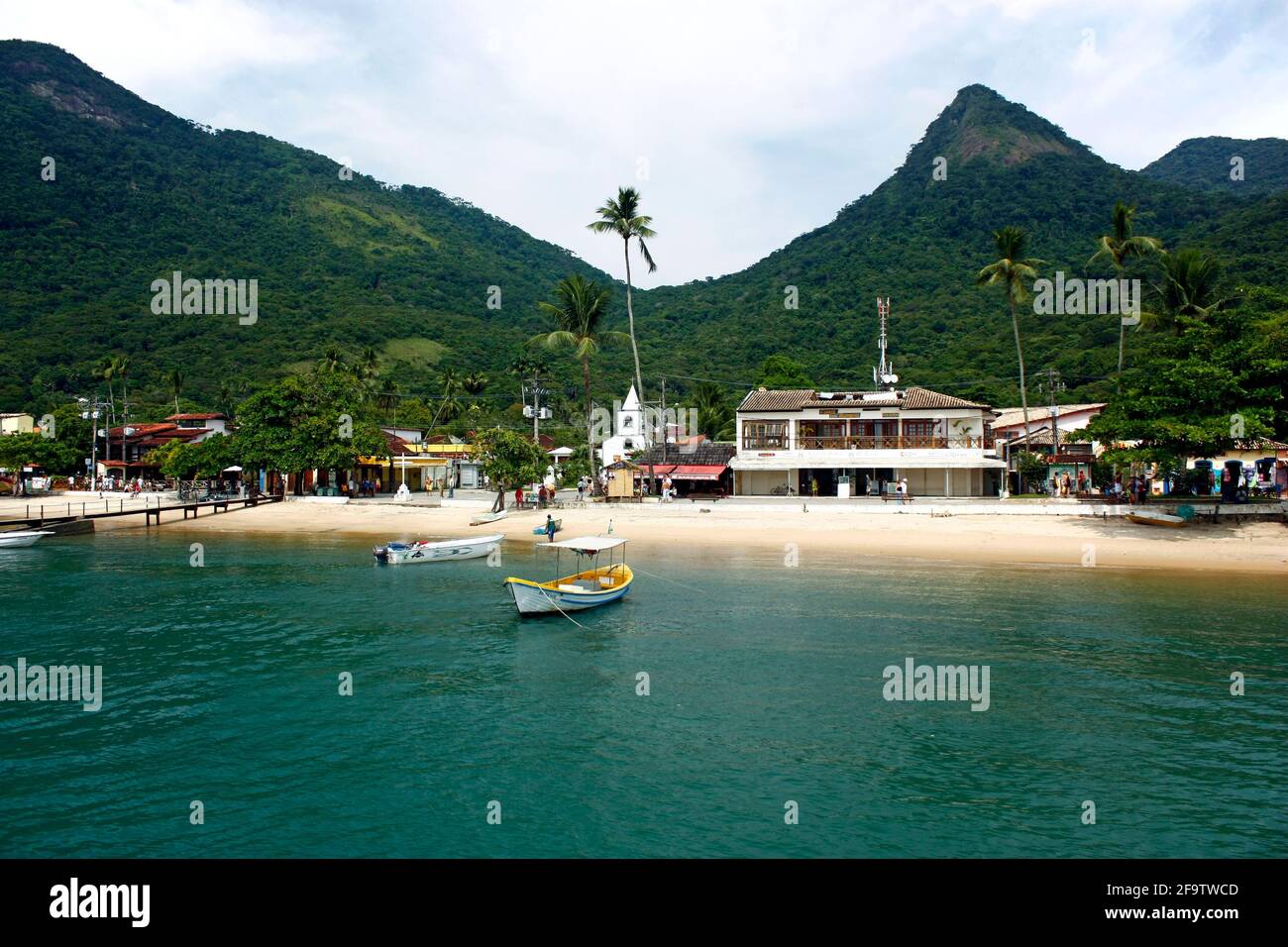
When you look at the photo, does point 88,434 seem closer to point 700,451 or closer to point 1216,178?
point 700,451

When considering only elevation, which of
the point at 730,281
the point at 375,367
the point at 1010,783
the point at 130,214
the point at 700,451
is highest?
the point at 130,214

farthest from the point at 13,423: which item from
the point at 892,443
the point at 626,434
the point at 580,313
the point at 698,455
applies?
the point at 892,443

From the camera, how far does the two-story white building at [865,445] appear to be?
53125 millimetres

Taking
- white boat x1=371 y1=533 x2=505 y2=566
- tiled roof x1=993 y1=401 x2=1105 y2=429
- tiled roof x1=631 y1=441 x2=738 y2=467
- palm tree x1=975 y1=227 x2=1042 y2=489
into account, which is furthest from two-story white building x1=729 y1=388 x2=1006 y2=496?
white boat x1=371 y1=533 x2=505 y2=566

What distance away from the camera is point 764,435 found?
56.9 m

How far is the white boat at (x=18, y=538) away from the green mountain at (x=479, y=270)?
5720cm

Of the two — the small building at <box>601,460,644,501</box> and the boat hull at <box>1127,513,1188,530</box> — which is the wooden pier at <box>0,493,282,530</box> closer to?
the small building at <box>601,460,644,501</box>

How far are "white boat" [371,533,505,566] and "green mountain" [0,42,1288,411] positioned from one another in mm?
55117

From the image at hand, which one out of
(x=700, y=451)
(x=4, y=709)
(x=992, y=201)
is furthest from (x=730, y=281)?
(x=4, y=709)

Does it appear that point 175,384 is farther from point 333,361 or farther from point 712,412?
point 712,412

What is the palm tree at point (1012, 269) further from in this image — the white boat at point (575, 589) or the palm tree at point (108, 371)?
the palm tree at point (108, 371)
